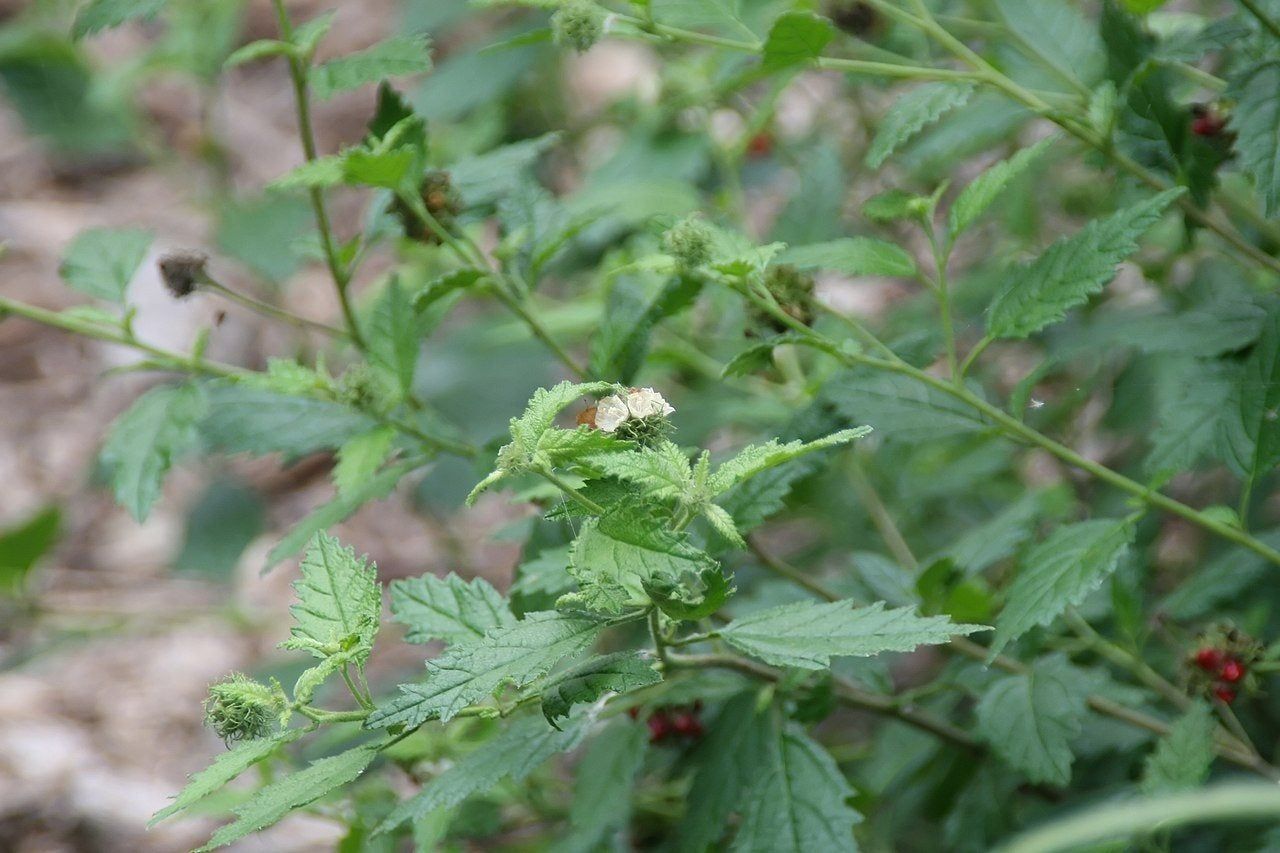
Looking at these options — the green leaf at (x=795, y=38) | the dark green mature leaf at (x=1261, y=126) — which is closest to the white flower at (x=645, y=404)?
the green leaf at (x=795, y=38)

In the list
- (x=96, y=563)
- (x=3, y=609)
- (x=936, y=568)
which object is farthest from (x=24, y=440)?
(x=936, y=568)

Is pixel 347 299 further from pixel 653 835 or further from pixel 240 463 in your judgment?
pixel 240 463

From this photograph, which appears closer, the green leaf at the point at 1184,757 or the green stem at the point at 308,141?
the green leaf at the point at 1184,757

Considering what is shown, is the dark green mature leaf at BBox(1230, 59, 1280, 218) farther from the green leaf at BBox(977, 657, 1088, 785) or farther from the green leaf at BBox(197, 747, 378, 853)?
the green leaf at BBox(197, 747, 378, 853)

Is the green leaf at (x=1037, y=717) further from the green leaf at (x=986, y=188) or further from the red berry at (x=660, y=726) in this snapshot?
the green leaf at (x=986, y=188)

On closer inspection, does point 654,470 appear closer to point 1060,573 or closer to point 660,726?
point 1060,573

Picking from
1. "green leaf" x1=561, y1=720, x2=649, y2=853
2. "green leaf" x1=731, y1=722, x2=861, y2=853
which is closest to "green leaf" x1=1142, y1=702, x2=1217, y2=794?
"green leaf" x1=731, y1=722, x2=861, y2=853
